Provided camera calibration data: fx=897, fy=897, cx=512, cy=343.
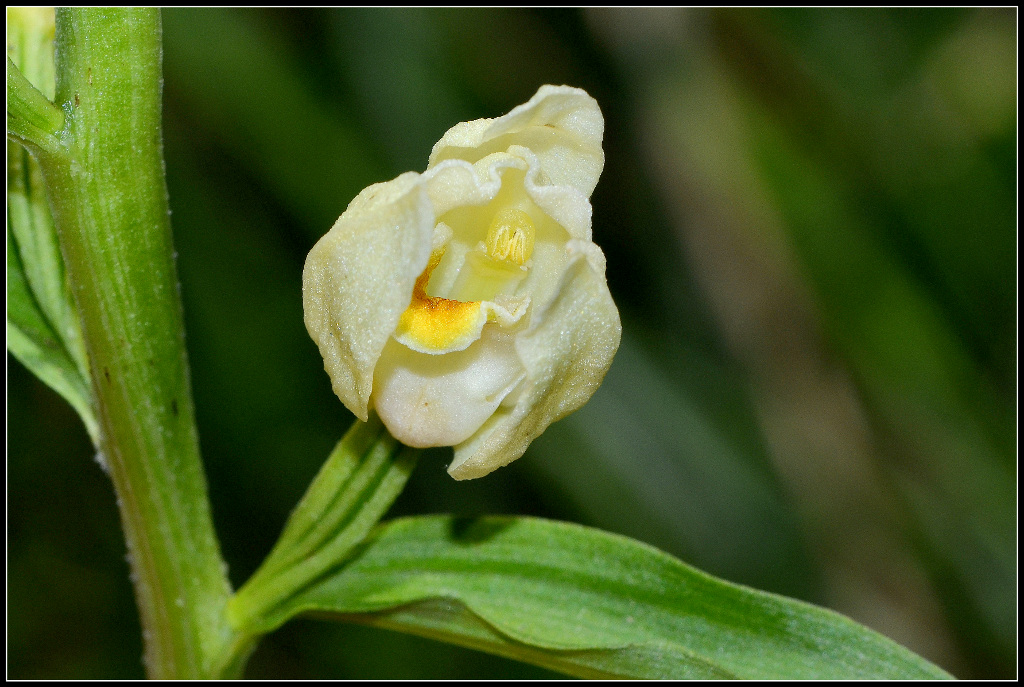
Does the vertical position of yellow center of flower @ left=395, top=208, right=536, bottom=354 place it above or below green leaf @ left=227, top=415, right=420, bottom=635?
above

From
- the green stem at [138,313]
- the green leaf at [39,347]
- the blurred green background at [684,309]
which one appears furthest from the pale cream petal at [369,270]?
the blurred green background at [684,309]

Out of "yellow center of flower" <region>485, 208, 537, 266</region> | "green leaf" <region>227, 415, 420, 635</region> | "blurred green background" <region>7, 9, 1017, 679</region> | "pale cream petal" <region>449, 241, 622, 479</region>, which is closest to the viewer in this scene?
"pale cream petal" <region>449, 241, 622, 479</region>

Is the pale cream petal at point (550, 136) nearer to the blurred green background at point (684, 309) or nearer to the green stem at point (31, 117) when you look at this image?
the green stem at point (31, 117)

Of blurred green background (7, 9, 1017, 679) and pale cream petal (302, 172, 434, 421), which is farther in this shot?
blurred green background (7, 9, 1017, 679)

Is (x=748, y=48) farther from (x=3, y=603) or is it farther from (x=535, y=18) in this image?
(x=3, y=603)

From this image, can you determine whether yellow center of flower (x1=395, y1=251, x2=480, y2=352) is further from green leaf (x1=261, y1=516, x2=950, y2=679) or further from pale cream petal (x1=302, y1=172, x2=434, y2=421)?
green leaf (x1=261, y1=516, x2=950, y2=679)

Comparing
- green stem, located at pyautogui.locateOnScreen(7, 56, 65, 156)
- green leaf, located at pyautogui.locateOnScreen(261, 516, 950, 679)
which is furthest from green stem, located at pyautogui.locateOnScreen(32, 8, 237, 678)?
green leaf, located at pyautogui.locateOnScreen(261, 516, 950, 679)
